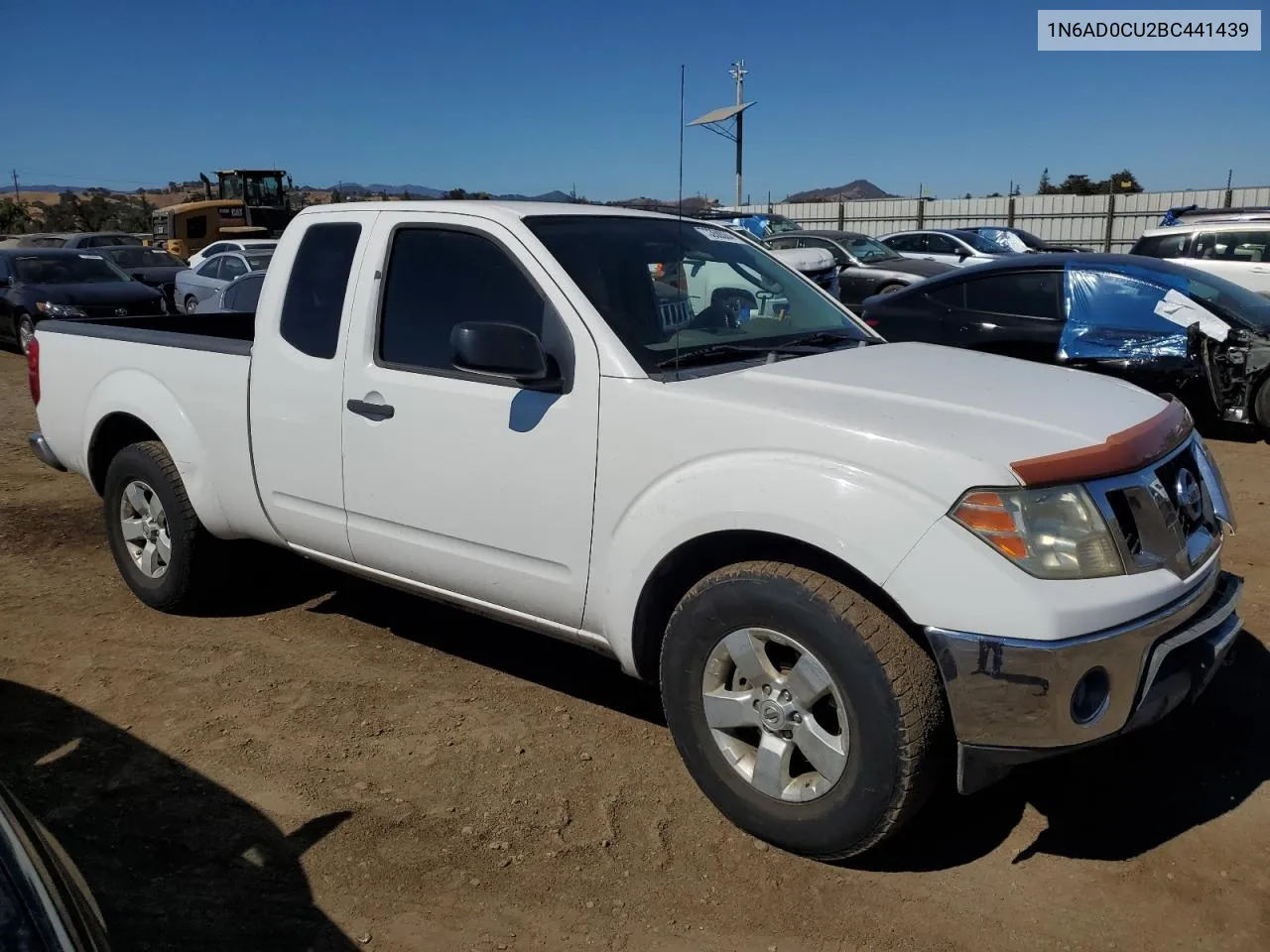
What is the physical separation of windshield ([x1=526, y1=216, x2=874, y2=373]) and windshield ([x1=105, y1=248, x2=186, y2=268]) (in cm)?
1970

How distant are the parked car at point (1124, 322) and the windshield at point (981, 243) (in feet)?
42.2

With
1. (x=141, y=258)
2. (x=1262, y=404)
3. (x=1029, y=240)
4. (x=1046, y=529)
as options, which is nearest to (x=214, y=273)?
(x=141, y=258)

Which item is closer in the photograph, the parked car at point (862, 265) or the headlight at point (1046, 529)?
the headlight at point (1046, 529)

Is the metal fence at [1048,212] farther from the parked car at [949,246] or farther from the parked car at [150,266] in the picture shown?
the parked car at [150,266]

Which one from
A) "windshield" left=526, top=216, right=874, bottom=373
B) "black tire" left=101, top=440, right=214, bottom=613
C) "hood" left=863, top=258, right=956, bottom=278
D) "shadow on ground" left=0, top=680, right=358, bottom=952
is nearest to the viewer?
"shadow on ground" left=0, top=680, right=358, bottom=952

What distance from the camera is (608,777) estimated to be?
3.65m

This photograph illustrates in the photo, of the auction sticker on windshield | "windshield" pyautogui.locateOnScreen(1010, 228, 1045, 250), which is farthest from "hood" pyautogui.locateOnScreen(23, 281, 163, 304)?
"windshield" pyautogui.locateOnScreen(1010, 228, 1045, 250)

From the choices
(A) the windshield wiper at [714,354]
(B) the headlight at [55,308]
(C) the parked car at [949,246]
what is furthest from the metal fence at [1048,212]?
(A) the windshield wiper at [714,354]

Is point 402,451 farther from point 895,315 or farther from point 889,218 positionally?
point 889,218

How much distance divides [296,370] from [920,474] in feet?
8.34

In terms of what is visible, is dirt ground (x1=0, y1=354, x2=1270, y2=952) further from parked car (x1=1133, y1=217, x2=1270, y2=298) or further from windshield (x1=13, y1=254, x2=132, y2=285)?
windshield (x1=13, y1=254, x2=132, y2=285)

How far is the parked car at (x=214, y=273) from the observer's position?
17.5 m

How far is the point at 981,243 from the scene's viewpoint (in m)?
22.0

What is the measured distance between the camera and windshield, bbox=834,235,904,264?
1988cm
